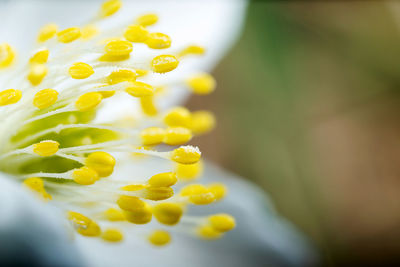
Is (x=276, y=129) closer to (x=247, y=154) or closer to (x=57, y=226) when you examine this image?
(x=247, y=154)

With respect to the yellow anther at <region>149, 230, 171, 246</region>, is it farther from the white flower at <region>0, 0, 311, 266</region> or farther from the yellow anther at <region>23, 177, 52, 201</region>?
the yellow anther at <region>23, 177, 52, 201</region>

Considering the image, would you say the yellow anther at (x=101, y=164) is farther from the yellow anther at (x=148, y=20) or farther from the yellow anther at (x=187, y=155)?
the yellow anther at (x=148, y=20)

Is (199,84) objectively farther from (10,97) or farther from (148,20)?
(10,97)

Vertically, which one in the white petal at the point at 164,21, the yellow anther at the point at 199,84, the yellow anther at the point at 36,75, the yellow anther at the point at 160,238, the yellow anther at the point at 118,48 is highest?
the white petal at the point at 164,21

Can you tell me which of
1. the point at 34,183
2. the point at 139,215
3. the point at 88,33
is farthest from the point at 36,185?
the point at 88,33

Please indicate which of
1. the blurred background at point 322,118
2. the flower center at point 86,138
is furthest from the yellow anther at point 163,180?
the blurred background at point 322,118

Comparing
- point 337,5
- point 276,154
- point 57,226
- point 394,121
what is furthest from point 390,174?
point 57,226

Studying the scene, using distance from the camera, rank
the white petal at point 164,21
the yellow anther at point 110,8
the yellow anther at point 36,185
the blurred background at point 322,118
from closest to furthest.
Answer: the yellow anther at point 36,185 → the yellow anther at point 110,8 → the white petal at point 164,21 → the blurred background at point 322,118
